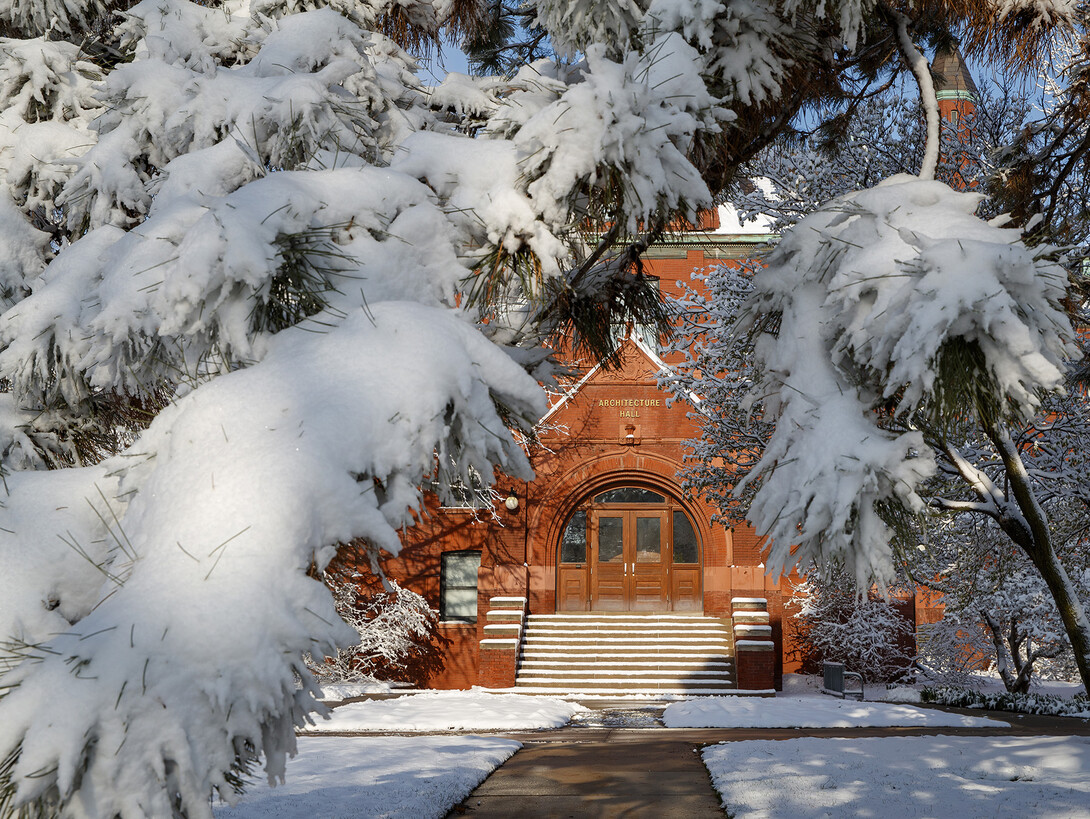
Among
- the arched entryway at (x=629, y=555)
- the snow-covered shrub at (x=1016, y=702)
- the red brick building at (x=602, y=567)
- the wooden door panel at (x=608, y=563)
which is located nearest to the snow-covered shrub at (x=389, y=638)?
the red brick building at (x=602, y=567)

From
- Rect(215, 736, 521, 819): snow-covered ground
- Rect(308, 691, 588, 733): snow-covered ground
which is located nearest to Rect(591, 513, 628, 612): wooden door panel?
Rect(308, 691, 588, 733): snow-covered ground

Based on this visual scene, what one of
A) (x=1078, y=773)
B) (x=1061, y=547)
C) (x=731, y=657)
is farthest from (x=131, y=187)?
(x=731, y=657)

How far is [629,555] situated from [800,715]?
6.75 metres

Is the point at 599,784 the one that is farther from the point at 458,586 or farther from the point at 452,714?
the point at 458,586

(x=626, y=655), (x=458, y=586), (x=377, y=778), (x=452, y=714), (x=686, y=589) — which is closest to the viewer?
(x=377, y=778)

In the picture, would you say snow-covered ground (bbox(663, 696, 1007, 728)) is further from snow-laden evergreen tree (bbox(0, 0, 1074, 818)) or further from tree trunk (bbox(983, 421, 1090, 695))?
snow-laden evergreen tree (bbox(0, 0, 1074, 818))

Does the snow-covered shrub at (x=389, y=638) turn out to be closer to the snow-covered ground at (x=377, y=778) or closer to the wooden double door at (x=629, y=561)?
the wooden double door at (x=629, y=561)

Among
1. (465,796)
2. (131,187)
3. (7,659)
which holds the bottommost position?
(465,796)

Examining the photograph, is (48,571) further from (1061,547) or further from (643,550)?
(643,550)

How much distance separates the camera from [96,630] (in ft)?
4.77

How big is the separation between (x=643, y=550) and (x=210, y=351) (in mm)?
17197

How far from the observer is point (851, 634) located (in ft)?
57.4

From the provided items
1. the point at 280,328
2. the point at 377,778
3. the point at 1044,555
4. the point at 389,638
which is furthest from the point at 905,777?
the point at 389,638

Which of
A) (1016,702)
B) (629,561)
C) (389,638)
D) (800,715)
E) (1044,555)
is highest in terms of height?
(629,561)
